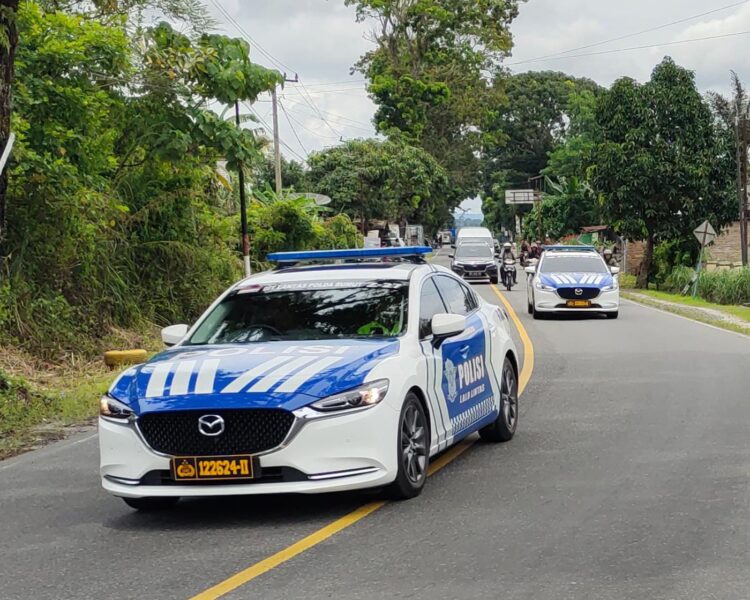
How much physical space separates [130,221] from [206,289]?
249cm

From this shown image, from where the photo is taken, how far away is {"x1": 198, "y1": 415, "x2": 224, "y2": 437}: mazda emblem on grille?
7117 mm

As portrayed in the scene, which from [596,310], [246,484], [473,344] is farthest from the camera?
[596,310]

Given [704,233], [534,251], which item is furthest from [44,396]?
[534,251]

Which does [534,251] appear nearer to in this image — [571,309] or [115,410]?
[571,309]

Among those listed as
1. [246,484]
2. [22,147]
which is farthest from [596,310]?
[246,484]

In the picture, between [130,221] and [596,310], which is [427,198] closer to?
[596,310]

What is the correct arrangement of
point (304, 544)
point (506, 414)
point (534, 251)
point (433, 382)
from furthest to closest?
point (534, 251)
point (506, 414)
point (433, 382)
point (304, 544)

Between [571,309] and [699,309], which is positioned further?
[699,309]

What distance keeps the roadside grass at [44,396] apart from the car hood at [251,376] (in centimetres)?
393

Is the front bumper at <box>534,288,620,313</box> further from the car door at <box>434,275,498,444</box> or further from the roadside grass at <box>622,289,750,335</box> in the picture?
the car door at <box>434,275,498,444</box>

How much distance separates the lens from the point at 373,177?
67938mm

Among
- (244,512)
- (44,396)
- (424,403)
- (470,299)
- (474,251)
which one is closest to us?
(244,512)

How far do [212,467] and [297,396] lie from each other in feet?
2.15

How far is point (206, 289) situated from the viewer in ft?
78.8
